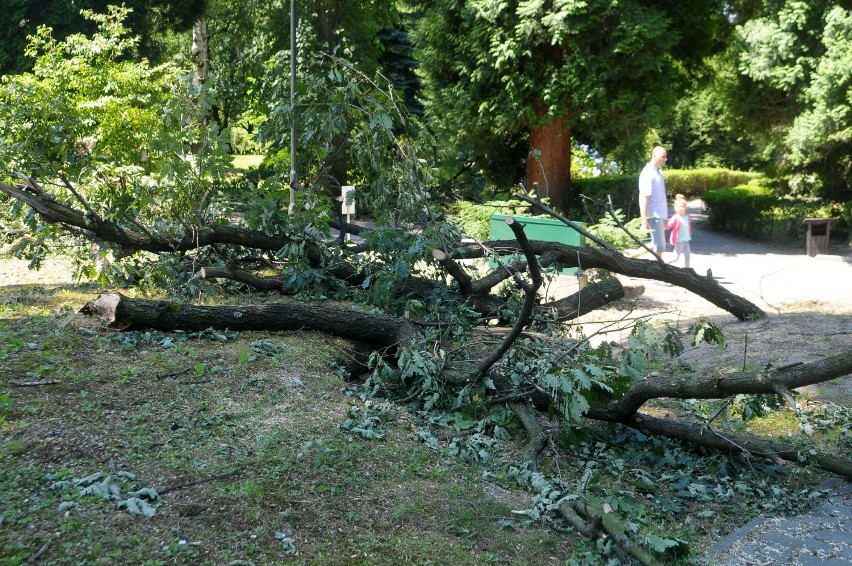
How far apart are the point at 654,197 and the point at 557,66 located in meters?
4.73

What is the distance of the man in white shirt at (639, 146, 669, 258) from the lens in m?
12.0

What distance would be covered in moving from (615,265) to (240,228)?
3.91m

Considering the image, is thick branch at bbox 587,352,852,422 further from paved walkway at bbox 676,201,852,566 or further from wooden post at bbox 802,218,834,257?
wooden post at bbox 802,218,834,257

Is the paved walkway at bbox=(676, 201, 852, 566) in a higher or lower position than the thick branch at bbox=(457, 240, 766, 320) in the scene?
lower

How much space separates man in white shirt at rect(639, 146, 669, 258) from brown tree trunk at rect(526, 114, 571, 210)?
4.56 metres

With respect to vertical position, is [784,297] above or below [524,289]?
below

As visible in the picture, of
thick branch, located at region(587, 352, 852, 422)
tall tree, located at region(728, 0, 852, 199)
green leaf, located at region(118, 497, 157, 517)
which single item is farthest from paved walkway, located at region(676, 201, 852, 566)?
green leaf, located at region(118, 497, 157, 517)

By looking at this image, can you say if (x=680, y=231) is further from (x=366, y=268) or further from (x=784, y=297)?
(x=366, y=268)

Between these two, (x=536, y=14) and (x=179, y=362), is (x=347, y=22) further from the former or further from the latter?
(x=179, y=362)

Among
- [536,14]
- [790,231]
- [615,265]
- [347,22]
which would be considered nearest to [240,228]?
[615,265]

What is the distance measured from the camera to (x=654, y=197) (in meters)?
12.1

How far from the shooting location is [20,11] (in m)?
18.8

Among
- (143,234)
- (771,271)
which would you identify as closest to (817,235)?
(771,271)

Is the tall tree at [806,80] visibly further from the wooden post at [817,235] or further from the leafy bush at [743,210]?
the wooden post at [817,235]
